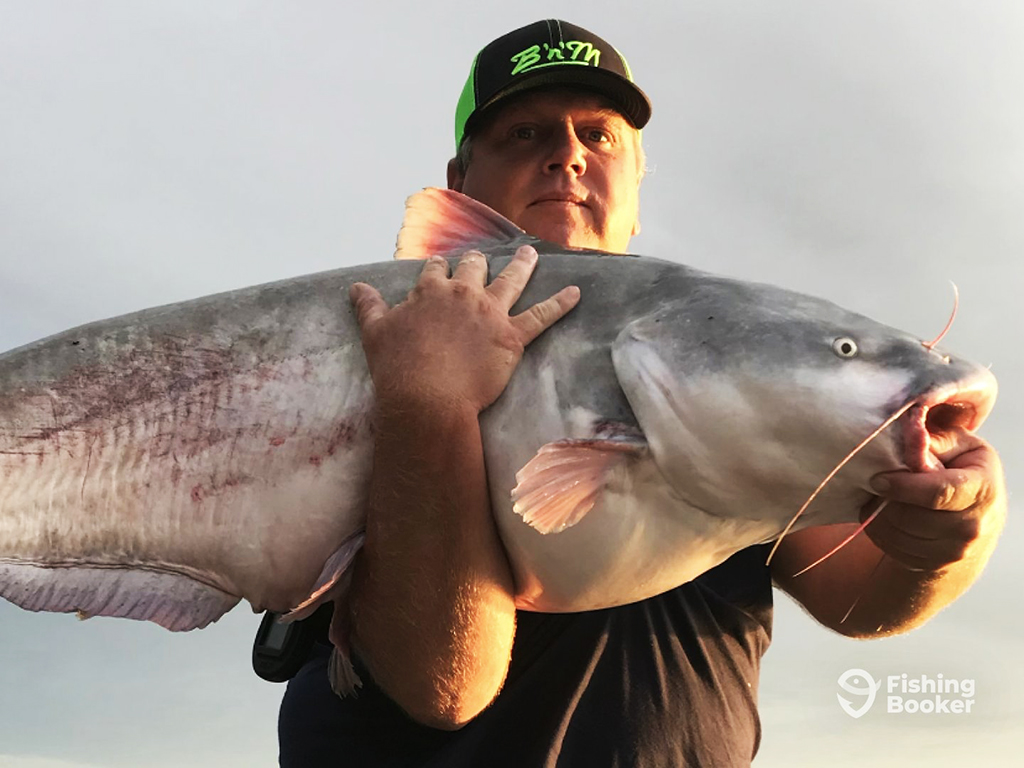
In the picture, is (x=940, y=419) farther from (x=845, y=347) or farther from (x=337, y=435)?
(x=337, y=435)

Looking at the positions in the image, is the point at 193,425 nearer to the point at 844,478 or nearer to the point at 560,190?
the point at 844,478

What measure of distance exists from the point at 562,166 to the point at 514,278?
4.18 ft

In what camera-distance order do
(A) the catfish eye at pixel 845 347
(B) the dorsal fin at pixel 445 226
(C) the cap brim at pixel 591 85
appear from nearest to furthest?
1. (A) the catfish eye at pixel 845 347
2. (B) the dorsal fin at pixel 445 226
3. (C) the cap brim at pixel 591 85

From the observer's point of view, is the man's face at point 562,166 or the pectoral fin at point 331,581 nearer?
the pectoral fin at point 331,581

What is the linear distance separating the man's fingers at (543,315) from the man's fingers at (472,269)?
14 cm

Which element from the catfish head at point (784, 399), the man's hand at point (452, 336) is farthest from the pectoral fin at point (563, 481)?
the man's hand at point (452, 336)

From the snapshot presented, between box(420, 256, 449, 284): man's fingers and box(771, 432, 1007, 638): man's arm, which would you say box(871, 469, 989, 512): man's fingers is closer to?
box(771, 432, 1007, 638): man's arm

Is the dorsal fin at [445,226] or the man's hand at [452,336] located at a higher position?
the dorsal fin at [445,226]

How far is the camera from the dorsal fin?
2.12 m

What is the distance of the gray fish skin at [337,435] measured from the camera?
1599 millimetres

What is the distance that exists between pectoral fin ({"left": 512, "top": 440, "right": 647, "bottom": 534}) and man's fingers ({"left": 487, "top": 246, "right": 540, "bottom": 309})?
0.40m

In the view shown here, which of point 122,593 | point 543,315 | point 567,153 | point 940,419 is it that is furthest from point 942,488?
point 567,153

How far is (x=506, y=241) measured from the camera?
2139 millimetres

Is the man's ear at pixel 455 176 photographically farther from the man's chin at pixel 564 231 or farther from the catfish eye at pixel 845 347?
the catfish eye at pixel 845 347
